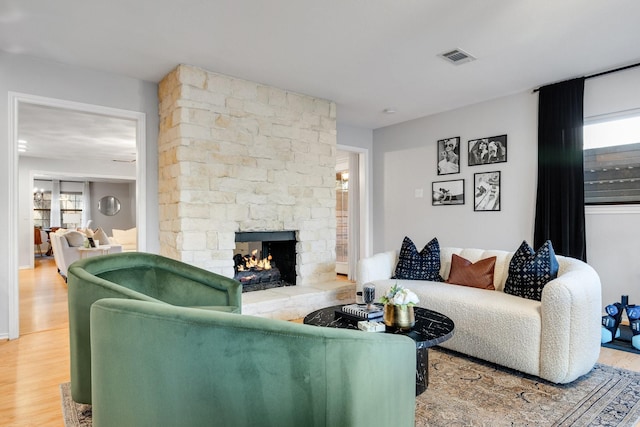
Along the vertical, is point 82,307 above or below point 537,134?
below

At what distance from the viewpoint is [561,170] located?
3.89 meters

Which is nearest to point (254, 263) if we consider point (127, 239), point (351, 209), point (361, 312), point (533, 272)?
point (351, 209)

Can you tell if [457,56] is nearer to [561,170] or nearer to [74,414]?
[561,170]

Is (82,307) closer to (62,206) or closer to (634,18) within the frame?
(634,18)

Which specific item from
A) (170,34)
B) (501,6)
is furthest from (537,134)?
(170,34)

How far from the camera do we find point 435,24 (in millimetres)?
2758

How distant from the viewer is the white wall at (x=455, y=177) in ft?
14.0

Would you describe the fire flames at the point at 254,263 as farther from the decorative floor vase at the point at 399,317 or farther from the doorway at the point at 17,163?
the decorative floor vase at the point at 399,317

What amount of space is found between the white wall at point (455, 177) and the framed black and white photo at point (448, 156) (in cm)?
6

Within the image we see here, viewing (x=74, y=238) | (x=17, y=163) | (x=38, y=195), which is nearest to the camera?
(x=17, y=163)

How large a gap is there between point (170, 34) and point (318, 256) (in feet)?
9.03

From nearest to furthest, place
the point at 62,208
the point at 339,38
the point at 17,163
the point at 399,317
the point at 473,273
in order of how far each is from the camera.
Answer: the point at 399,317 → the point at 339,38 → the point at 17,163 → the point at 473,273 → the point at 62,208

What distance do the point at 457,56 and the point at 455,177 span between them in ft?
6.30

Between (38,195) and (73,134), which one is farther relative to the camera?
(38,195)
